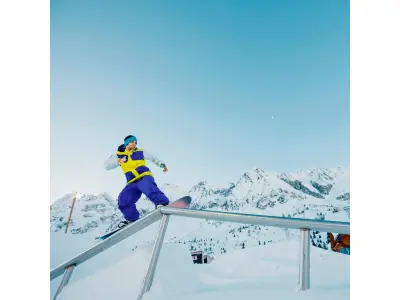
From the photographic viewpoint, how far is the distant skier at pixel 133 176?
1.83 meters

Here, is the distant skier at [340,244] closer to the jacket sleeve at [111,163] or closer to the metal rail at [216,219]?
the metal rail at [216,219]

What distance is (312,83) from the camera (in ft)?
6.42

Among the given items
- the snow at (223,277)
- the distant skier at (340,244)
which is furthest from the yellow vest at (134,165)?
the distant skier at (340,244)

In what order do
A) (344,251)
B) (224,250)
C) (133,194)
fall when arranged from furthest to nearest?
(133,194) < (224,250) < (344,251)

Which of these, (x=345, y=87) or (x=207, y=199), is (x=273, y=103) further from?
(x=207, y=199)

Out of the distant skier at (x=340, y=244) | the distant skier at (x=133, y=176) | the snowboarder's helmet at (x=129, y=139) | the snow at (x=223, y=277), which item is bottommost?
the snow at (x=223, y=277)

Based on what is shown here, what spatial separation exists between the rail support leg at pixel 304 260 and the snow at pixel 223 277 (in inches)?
0.7

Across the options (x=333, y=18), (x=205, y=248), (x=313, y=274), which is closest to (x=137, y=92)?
(x=205, y=248)

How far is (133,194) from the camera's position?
76.2 inches

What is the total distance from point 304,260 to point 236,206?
124 cm

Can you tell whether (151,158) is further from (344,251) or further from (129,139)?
(344,251)

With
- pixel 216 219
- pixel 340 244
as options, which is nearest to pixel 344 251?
pixel 340 244

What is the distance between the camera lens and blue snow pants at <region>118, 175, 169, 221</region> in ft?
6.07
